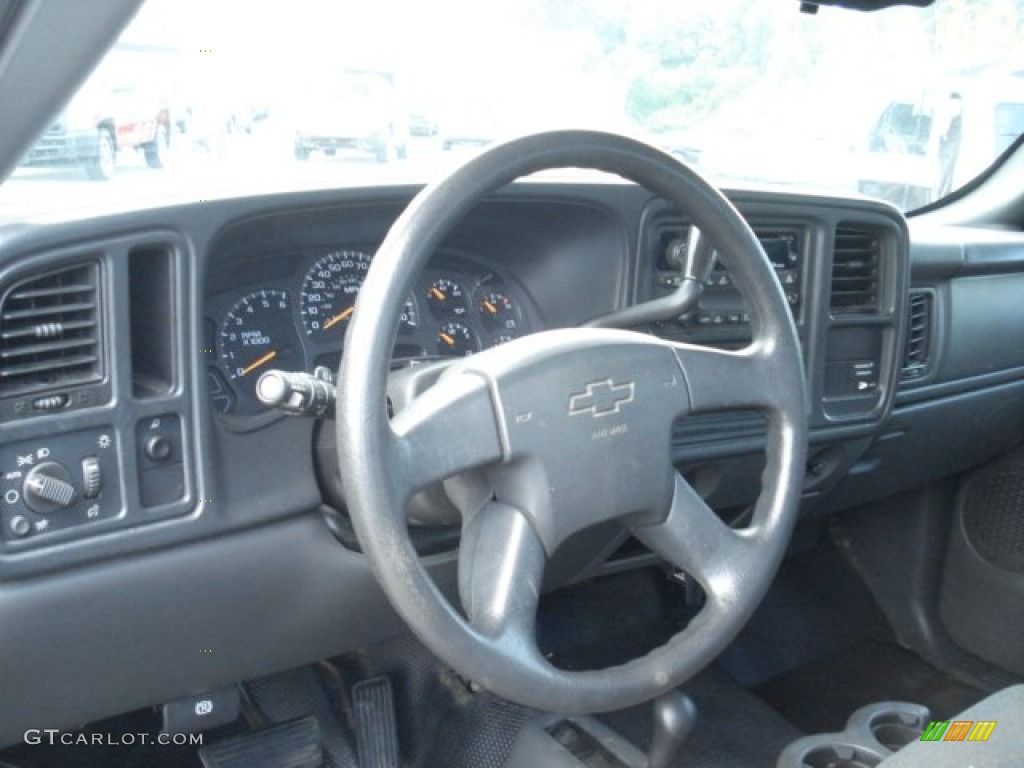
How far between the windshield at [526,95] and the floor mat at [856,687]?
1.08 m

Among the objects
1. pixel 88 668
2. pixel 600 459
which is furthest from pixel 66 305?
pixel 600 459

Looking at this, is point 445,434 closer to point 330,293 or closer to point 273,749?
point 330,293

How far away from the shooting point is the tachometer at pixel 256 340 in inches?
66.6

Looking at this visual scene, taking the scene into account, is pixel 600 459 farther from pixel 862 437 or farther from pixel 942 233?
pixel 942 233

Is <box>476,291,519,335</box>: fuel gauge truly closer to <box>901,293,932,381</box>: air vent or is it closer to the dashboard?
the dashboard

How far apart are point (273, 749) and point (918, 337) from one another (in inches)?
60.2

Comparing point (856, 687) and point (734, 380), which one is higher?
point (734, 380)

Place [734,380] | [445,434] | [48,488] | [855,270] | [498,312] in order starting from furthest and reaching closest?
[855,270]
[498,312]
[734,380]
[48,488]
[445,434]

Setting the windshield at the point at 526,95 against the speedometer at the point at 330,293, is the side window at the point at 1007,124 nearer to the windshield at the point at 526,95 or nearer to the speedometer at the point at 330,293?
the windshield at the point at 526,95

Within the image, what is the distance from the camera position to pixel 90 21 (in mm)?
1270

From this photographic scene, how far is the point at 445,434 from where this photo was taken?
51.9 inches

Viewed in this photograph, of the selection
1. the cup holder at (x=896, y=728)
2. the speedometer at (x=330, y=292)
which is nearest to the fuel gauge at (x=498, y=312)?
the speedometer at (x=330, y=292)

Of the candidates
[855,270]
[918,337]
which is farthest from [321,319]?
[918,337]

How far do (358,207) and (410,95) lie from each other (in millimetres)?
404
